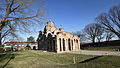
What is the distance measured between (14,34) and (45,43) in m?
23.7

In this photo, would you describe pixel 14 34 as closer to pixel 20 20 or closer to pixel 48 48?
pixel 20 20

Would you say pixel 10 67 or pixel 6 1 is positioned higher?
pixel 6 1

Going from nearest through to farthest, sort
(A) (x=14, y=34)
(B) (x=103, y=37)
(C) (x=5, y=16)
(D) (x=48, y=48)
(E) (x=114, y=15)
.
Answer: (C) (x=5, y=16)
(A) (x=14, y=34)
(E) (x=114, y=15)
(D) (x=48, y=48)
(B) (x=103, y=37)

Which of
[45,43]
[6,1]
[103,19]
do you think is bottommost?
[45,43]

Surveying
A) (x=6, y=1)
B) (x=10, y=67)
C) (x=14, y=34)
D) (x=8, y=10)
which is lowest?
(x=10, y=67)

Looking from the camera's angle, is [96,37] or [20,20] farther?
[96,37]

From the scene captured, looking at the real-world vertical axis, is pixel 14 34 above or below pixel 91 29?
below

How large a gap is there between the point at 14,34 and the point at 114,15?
3282 centimetres

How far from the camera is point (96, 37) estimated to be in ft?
162

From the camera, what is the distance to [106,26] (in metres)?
31.5

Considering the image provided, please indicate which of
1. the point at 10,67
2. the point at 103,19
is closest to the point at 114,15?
the point at 103,19

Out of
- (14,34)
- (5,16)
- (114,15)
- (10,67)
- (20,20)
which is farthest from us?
(114,15)

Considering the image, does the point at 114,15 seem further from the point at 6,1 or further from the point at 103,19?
the point at 6,1

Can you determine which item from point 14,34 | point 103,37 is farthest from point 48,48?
point 103,37
